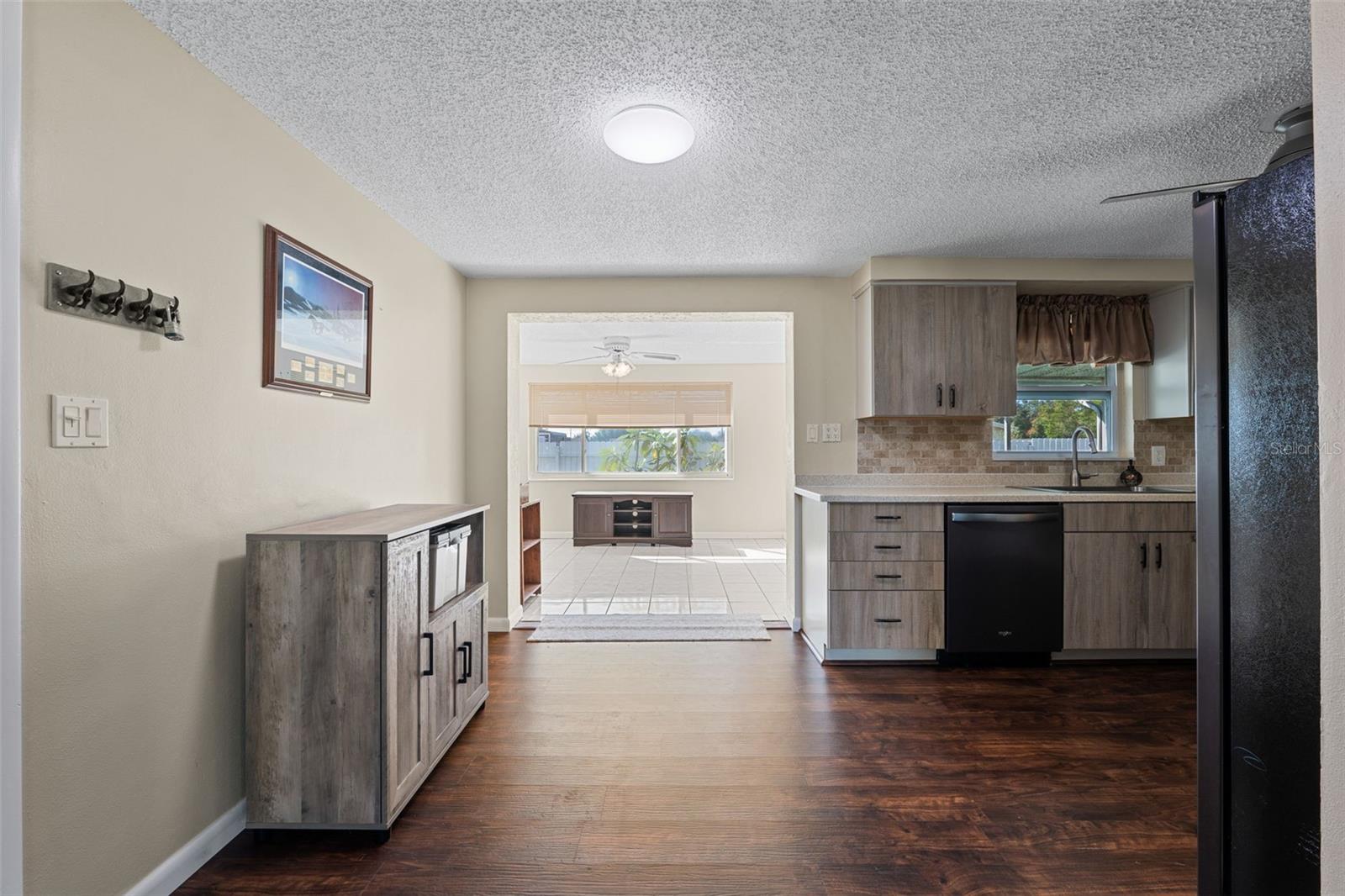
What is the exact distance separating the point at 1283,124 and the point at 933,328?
179cm

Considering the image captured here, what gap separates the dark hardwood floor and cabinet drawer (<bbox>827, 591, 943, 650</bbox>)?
209 mm

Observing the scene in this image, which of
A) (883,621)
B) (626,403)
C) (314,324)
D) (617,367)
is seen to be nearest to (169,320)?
(314,324)

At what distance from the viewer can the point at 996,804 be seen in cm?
204

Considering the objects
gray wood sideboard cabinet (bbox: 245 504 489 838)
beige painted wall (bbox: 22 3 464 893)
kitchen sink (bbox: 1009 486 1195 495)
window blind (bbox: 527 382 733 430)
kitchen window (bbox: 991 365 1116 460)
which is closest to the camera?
beige painted wall (bbox: 22 3 464 893)

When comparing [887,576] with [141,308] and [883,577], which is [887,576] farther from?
[141,308]

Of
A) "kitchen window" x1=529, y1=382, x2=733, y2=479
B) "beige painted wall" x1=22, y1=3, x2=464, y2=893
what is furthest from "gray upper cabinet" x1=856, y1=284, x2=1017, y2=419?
"kitchen window" x1=529, y1=382, x2=733, y2=479

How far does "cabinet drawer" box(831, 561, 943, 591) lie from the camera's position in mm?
3330

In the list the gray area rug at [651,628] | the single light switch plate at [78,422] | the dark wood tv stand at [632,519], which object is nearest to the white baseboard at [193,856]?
the single light switch plate at [78,422]

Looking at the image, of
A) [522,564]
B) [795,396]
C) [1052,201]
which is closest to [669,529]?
[522,564]

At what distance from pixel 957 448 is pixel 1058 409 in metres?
0.76

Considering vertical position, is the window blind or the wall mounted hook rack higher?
the window blind

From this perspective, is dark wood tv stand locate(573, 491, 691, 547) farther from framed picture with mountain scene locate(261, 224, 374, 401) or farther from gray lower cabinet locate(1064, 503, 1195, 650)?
framed picture with mountain scene locate(261, 224, 374, 401)

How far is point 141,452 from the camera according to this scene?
155cm

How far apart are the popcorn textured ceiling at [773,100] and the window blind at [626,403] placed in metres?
5.23
